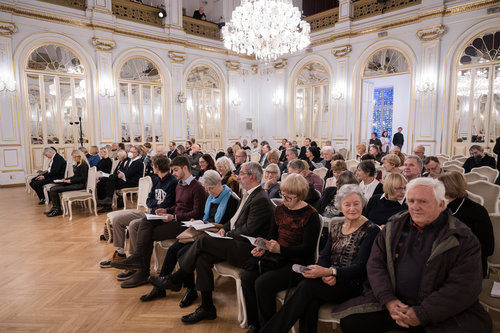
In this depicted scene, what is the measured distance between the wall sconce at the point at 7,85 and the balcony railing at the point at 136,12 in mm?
3799

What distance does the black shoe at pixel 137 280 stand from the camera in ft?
10.9

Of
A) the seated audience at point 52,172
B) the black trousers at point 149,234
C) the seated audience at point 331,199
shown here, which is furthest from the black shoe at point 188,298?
the seated audience at point 52,172

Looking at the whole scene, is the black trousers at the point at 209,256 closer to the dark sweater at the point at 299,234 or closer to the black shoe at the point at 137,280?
the dark sweater at the point at 299,234

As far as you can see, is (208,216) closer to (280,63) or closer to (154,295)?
(154,295)

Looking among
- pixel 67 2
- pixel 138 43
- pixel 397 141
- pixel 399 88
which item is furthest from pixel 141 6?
pixel 399 88

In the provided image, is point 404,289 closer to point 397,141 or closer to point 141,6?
point 397,141

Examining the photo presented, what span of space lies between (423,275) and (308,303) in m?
0.71

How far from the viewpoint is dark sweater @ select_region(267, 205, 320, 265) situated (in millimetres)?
→ 2357

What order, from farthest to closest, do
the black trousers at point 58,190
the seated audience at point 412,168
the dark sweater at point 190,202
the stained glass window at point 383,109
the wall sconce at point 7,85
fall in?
the stained glass window at point 383,109 < the wall sconce at point 7,85 < the black trousers at point 58,190 < the seated audience at point 412,168 < the dark sweater at point 190,202

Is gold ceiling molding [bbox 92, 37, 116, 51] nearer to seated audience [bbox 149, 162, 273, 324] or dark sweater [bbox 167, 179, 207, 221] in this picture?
dark sweater [bbox 167, 179, 207, 221]

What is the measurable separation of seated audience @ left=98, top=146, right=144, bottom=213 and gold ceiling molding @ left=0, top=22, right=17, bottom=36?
567 centimetres

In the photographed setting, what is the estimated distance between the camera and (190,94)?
1255 centimetres


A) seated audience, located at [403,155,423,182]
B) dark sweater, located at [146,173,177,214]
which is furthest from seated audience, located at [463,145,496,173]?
dark sweater, located at [146,173,177,214]

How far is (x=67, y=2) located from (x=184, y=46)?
3.89 metres
